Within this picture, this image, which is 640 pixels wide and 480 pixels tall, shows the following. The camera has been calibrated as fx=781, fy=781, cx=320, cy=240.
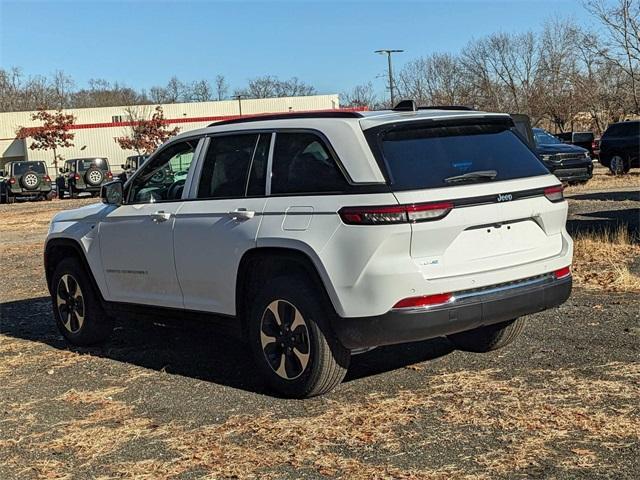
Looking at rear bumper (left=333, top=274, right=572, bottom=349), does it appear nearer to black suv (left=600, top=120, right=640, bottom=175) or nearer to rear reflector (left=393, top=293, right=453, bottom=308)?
rear reflector (left=393, top=293, right=453, bottom=308)

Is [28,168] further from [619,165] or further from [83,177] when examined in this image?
[619,165]

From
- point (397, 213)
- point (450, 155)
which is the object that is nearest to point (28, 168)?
point (450, 155)

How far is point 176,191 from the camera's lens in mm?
5848

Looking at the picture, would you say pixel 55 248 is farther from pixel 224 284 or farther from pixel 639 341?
pixel 639 341

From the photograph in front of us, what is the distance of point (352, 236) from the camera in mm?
4430

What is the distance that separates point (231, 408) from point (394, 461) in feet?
4.43

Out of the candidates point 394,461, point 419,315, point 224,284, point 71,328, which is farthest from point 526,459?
point 71,328

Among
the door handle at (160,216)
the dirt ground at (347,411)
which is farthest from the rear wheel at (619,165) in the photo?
the door handle at (160,216)

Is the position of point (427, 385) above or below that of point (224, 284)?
below

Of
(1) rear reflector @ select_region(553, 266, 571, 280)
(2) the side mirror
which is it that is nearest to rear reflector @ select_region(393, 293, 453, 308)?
(1) rear reflector @ select_region(553, 266, 571, 280)

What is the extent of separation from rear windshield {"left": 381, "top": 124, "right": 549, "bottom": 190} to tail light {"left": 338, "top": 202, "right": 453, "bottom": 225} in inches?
5.6

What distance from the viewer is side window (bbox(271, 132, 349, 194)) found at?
4.72 m

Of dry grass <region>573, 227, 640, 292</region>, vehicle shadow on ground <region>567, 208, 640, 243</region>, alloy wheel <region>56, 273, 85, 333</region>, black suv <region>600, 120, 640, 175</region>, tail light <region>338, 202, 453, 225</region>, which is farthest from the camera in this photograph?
black suv <region>600, 120, 640, 175</region>

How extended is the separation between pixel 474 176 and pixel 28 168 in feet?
105
